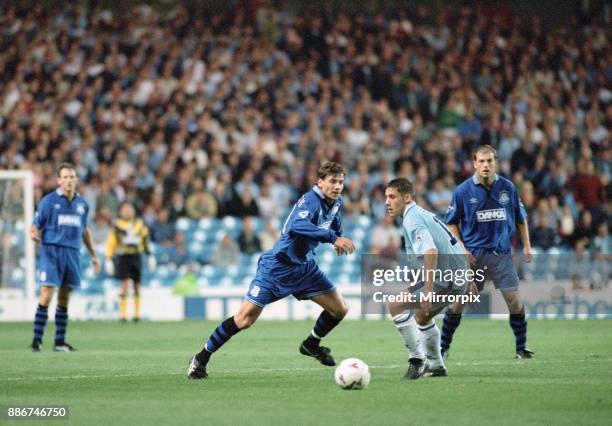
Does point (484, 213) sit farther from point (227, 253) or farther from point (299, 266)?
point (227, 253)

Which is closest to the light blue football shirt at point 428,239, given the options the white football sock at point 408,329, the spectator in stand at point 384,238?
the white football sock at point 408,329

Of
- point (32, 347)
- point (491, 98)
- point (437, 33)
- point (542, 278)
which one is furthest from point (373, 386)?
point (437, 33)

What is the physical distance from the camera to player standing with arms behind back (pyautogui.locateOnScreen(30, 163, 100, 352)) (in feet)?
47.3

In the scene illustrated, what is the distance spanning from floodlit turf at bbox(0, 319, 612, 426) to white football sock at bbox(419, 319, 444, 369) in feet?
0.93

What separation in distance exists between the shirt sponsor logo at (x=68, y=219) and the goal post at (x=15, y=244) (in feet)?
21.2

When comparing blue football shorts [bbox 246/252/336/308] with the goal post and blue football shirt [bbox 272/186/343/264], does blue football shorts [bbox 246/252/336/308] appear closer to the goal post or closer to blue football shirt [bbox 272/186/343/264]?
blue football shirt [bbox 272/186/343/264]

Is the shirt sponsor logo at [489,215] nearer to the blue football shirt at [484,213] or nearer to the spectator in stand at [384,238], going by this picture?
the blue football shirt at [484,213]

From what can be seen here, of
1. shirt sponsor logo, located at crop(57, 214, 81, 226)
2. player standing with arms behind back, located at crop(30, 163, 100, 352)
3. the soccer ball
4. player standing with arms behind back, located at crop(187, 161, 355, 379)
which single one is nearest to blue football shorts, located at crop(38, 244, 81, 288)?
player standing with arms behind back, located at crop(30, 163, 100, 352)

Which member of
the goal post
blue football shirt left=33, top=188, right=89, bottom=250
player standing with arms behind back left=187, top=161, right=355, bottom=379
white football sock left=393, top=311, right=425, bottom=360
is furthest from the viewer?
the goal post

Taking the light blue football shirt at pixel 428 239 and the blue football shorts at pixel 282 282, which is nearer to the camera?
the light blue football shirt at pixel 428 239

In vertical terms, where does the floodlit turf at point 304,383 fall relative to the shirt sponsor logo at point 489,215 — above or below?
below

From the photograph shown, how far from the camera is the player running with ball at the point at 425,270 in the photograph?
9.73 meters

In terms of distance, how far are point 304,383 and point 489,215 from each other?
3.32 metres

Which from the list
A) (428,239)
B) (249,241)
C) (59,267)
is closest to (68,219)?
(59,267)
